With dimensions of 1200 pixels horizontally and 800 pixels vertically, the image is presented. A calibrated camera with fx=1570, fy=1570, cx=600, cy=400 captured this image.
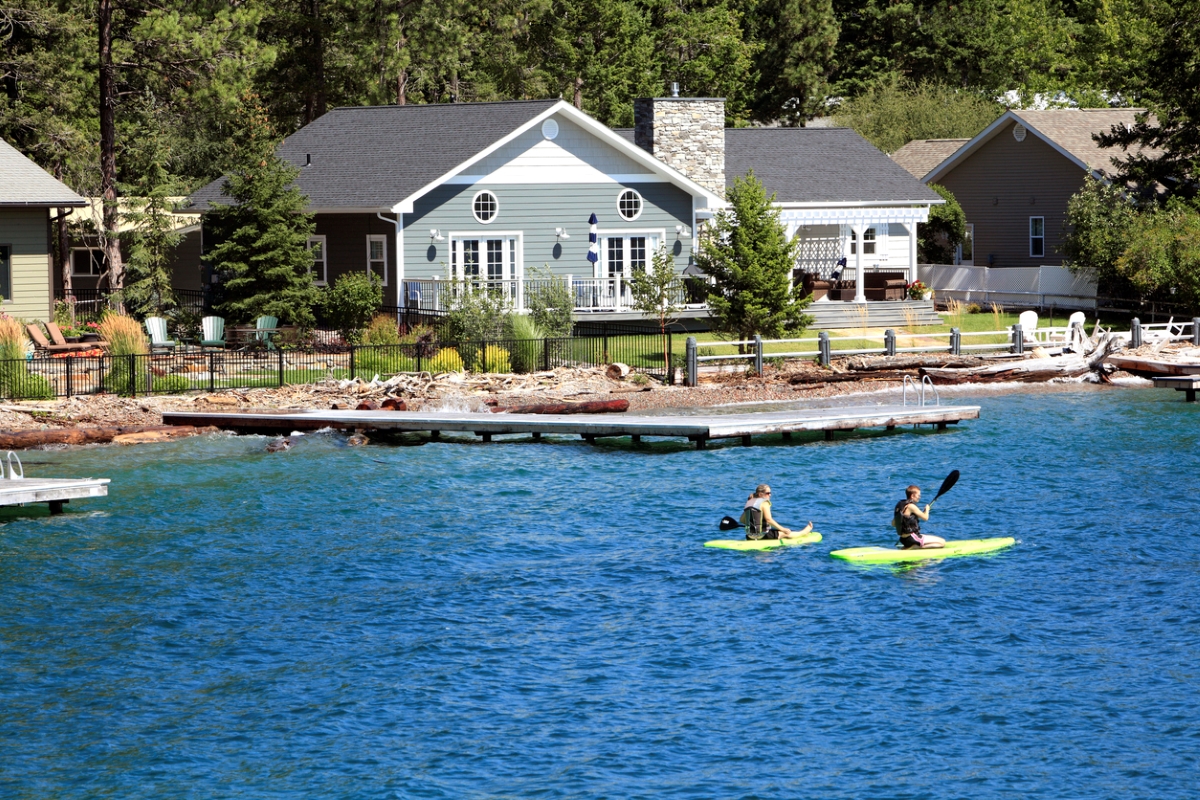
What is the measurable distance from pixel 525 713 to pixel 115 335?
2491 cm

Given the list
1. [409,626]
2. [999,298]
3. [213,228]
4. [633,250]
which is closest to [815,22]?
[999,298]

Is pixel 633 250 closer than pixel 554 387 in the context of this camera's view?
No

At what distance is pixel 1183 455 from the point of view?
32.8 metres

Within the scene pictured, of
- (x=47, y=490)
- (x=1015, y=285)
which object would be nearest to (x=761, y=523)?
(x=47, y=490)

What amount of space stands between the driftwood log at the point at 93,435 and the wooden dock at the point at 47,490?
6059 mm

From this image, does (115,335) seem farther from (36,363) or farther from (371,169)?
(371,169)

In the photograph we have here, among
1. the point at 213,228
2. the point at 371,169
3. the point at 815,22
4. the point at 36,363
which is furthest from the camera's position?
the point at 815,22

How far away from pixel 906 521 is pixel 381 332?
23136 mm

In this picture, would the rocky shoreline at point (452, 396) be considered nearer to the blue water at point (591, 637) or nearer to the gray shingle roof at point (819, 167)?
the blue water at point (591, 637)

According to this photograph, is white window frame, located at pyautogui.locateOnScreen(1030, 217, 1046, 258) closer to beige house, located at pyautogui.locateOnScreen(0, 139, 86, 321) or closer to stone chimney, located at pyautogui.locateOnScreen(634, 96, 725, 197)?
stone chimney, located at pyautogui.locateOnScreen(634, 96, 725, 197)

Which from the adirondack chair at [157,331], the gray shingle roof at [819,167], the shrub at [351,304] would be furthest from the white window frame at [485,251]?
the gray shingle roof at [819,167]

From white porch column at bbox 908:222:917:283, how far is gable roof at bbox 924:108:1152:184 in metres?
7.31

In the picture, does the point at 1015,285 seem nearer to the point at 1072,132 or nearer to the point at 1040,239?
the point at 1040,239

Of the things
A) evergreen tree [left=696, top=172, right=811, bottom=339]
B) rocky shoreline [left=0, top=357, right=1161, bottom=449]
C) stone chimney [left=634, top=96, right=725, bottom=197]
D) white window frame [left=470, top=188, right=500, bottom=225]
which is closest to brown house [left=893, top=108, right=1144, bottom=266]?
stone chimney [left=634, top=96, right=725, bottom=197]
